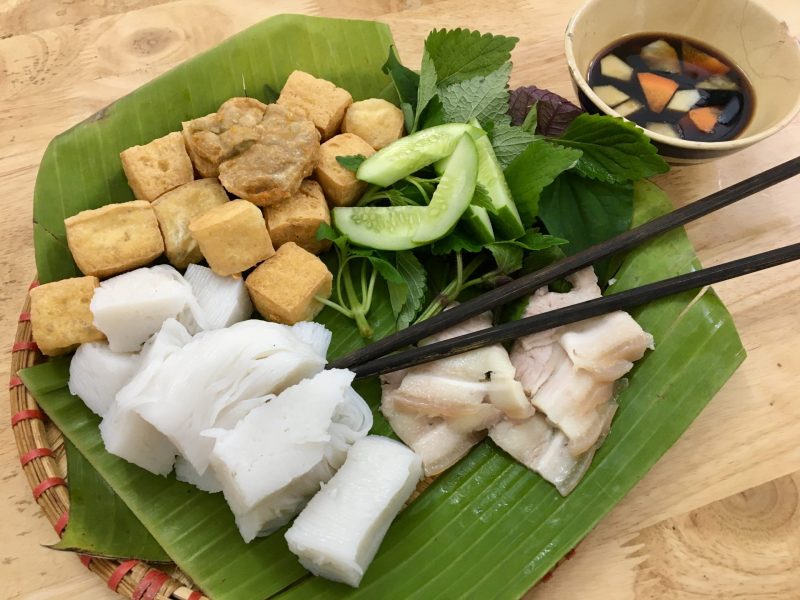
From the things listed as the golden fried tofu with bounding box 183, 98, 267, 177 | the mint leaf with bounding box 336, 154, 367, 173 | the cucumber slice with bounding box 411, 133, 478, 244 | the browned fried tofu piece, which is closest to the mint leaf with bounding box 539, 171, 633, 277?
the cucumber slice with bounding box 411, 133, 478, 244

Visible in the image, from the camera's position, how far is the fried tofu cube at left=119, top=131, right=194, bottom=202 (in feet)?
7.72

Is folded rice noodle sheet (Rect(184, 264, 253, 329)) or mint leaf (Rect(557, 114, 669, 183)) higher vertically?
mint leaf (Rect(557, 114, 669, 183))

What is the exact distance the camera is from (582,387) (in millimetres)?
2131

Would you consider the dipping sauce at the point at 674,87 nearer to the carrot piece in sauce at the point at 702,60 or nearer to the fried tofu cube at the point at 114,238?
the carrot piece in sauce at the point at 702,60

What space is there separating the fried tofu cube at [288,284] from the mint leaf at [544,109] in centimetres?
105

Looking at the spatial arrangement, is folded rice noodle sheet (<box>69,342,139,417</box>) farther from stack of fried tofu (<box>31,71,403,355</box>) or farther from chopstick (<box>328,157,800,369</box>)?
chopstick (<box>328,157,800,369</box>)

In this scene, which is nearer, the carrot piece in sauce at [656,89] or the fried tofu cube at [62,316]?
the fried tofu cube at [62,316]

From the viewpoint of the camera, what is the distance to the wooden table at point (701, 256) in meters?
2.09

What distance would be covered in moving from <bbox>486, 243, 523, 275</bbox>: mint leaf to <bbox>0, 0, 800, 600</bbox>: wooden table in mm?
842

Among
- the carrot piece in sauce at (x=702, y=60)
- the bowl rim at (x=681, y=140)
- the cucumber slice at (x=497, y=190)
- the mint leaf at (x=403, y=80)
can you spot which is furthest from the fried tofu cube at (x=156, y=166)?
the carrot piece in sauce at (x=702, y=60)

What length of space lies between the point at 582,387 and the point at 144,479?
142 centimetres

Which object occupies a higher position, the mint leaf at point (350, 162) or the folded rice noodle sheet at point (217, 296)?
the mint leaf at point (350, 162)

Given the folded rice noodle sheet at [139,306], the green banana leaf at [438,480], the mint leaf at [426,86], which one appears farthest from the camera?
the mint leaf at [426,86]

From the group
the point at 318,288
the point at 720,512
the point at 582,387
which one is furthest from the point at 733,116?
the point at 318,288
